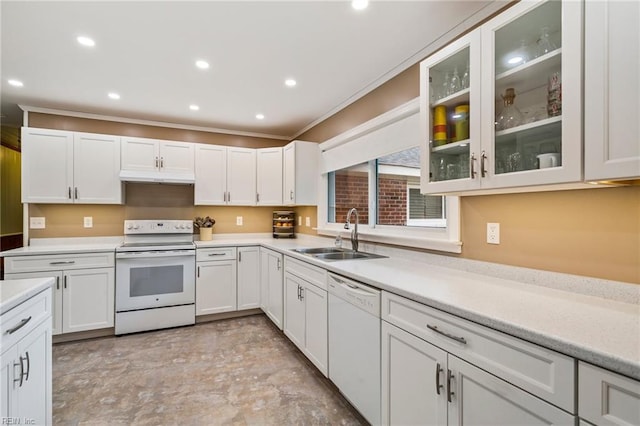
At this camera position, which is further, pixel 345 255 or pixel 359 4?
pixel 345 255

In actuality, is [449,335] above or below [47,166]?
below

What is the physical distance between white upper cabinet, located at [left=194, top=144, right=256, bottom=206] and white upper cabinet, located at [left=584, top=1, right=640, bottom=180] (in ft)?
11.7

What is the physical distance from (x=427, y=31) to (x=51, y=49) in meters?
2.69

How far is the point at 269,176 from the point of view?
13.4 feet

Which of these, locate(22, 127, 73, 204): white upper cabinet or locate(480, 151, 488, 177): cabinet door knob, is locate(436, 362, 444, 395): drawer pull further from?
locate(22, 127, 73, 204): white upper cabinet

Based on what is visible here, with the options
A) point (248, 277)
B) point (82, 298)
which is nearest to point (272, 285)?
point (248, 277)

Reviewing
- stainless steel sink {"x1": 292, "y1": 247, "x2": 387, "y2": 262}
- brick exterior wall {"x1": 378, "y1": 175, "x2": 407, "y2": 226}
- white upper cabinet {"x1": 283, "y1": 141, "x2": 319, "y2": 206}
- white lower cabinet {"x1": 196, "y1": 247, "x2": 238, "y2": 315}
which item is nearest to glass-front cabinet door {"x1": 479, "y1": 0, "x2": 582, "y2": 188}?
brick exterior wall {"x1": 378, "y1": 175, "x2": 407, "y2": 226}

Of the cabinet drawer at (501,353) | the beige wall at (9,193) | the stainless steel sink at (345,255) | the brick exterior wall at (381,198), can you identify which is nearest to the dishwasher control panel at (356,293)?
the cabinet drawer at (501,353)

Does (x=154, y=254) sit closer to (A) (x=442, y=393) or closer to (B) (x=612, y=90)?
(A) (x=442, y=393)

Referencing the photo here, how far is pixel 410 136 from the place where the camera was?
7.45 feet

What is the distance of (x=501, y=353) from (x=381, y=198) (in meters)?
1.96

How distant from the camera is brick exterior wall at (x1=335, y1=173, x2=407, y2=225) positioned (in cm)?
268

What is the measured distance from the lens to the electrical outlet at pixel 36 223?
11.0ft

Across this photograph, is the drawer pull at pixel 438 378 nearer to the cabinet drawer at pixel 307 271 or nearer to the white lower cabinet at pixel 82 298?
the cabinet drawer at pixel 307 271
